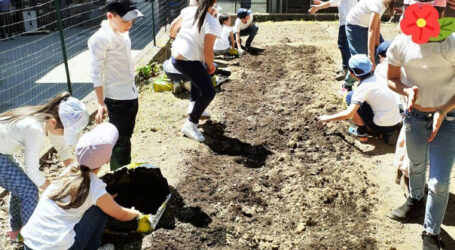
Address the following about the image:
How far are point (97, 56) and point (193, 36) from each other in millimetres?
1326

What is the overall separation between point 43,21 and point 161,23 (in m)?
3.93

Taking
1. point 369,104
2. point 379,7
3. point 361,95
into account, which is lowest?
point 369,104

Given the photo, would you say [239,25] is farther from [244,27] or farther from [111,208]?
[111,208]

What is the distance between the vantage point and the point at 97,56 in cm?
336

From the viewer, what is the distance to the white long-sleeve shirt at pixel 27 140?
9.24 feet

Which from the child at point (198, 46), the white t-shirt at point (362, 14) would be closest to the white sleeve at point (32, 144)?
the child at point (198, 46)

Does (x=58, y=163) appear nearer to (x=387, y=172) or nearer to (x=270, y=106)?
(x=270, y=106)

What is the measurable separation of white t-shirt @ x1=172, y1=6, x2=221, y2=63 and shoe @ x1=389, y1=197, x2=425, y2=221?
231 centimetres

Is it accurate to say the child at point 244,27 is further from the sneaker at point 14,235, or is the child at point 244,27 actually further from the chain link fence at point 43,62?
the sneaker at point 14,235

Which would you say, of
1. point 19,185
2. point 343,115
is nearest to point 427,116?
point 343,115

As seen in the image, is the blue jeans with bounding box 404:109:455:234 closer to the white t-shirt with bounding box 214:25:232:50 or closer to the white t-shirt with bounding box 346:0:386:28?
the white t-shirt with bounding box 346:0:386:28

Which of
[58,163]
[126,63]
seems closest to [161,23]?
[58,163]

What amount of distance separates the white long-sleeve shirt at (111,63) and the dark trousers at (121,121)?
0.05 meters

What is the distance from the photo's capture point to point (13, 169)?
9.81ft
